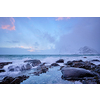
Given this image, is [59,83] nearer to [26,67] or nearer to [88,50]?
[26,67]

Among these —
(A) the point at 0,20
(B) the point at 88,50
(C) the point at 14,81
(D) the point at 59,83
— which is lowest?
(D) the point at 59,83

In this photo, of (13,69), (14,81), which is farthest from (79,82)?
(13,69)

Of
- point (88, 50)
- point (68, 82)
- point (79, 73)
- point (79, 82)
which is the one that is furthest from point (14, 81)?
point (88, 50)

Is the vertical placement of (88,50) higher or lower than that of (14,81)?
higher

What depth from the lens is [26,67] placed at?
5262 mm

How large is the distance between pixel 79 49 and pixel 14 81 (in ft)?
35.7

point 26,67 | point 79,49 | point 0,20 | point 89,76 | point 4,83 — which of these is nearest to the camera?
point 4,83

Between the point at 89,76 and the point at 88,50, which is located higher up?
the point at 88,50

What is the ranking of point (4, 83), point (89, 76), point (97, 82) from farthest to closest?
1. point (89, 76)
2. point (4, 83)
3. point (97, 82)

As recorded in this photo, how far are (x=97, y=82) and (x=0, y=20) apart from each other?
10.7 metres

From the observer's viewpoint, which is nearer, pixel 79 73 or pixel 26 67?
pixel 79 73

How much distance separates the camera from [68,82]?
255 cm

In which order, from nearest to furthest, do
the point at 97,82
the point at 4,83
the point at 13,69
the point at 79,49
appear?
the point at 97,82
the point at 4,83
the point at 13,69
the point at 79,49

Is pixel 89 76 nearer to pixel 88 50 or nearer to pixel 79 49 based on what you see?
pixel 79 49
